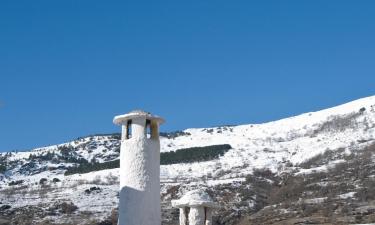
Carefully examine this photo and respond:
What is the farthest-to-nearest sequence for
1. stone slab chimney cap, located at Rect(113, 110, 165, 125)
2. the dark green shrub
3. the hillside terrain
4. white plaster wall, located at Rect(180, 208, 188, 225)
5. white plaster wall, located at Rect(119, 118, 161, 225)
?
the dark green shrub → the hillside terrain → white plaster wall, located at Rect(180, 208, 188, 225) → stone slab chimney cap, located at Rect(113, 110, 165, 125) → white plaster wall, located at Rect(119, 118, 161, 225)

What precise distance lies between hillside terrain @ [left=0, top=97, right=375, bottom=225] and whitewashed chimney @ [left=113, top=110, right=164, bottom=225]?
26864 mm

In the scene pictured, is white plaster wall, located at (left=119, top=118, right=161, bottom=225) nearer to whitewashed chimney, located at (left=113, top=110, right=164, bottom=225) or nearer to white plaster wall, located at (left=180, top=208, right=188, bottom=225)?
whitewashed chimney, located at (left=113, top=110, right=164, bottom=225)

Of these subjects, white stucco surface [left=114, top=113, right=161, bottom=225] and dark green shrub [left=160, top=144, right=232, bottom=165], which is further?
dark green shrub [left=160, top=144, right=232, bottom=165]

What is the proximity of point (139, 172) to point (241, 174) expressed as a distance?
63.3 m

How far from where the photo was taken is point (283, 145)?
11019cm

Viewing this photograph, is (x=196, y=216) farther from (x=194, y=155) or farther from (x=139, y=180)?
(x=194, y=155)

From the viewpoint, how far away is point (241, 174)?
83.2 meters

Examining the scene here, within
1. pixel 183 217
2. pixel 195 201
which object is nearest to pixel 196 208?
pixel 195 201

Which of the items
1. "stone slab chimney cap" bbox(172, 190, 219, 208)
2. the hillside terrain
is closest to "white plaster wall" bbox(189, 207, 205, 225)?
"stone slab chimney cap" bbox(172, 190, 219, 208)

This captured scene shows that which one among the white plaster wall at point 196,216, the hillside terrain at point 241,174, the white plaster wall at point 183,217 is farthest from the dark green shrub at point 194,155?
the white plaster wall at point 196,216

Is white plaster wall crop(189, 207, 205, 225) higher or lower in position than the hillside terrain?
lower

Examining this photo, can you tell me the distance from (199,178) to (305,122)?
177ft

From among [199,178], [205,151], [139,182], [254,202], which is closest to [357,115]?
[205,151]

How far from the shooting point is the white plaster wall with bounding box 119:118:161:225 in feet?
67.0
